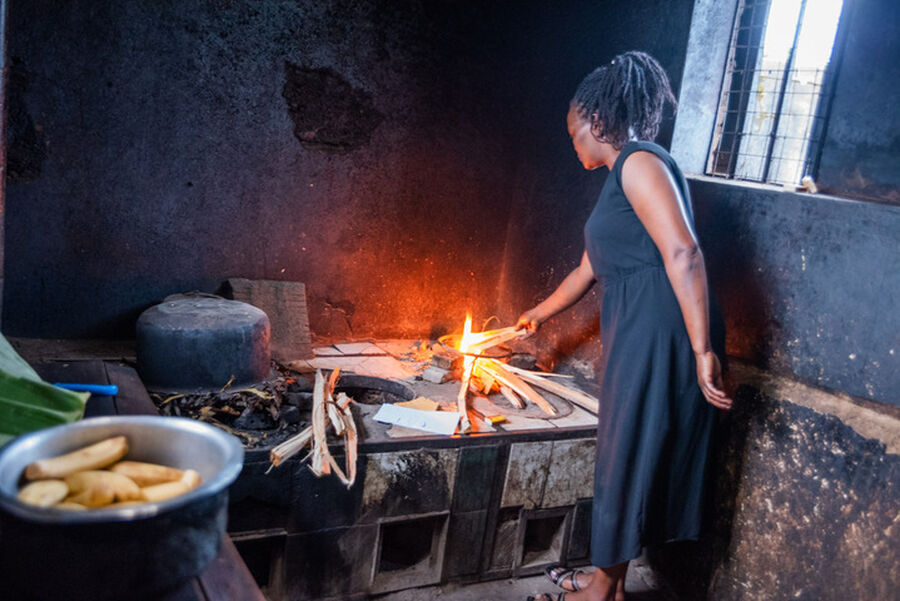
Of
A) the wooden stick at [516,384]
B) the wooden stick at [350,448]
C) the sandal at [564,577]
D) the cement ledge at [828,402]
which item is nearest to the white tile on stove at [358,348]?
the wooden stick at [516,384]

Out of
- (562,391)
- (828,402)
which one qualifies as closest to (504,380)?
(562,391)

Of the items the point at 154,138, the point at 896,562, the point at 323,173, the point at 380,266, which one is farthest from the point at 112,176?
the point at 896,562

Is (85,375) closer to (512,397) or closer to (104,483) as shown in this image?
(104,483)

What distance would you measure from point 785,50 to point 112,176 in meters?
4.10

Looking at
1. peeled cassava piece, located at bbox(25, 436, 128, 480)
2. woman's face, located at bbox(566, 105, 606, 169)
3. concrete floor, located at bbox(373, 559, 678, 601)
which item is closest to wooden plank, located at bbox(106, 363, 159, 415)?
peeled cassava piece, located at bbox(25, 436, 128, 480)

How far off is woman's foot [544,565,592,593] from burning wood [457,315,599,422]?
89 cm

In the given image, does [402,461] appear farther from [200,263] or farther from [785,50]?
[785,50]

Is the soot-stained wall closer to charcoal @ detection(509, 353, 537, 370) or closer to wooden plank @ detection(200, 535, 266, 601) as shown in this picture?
charcoal @ detection(509, 353, 537, 370)

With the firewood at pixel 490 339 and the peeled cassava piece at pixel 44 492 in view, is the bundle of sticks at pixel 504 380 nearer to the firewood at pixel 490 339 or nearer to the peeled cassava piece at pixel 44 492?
the firewood at pixel 490 339

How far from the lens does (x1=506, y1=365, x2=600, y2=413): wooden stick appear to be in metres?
4.09

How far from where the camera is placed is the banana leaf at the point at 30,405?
4.96ft

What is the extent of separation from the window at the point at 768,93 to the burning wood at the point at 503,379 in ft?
5.21

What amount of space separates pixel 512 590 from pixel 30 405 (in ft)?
9.43

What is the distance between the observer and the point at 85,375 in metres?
3.03
